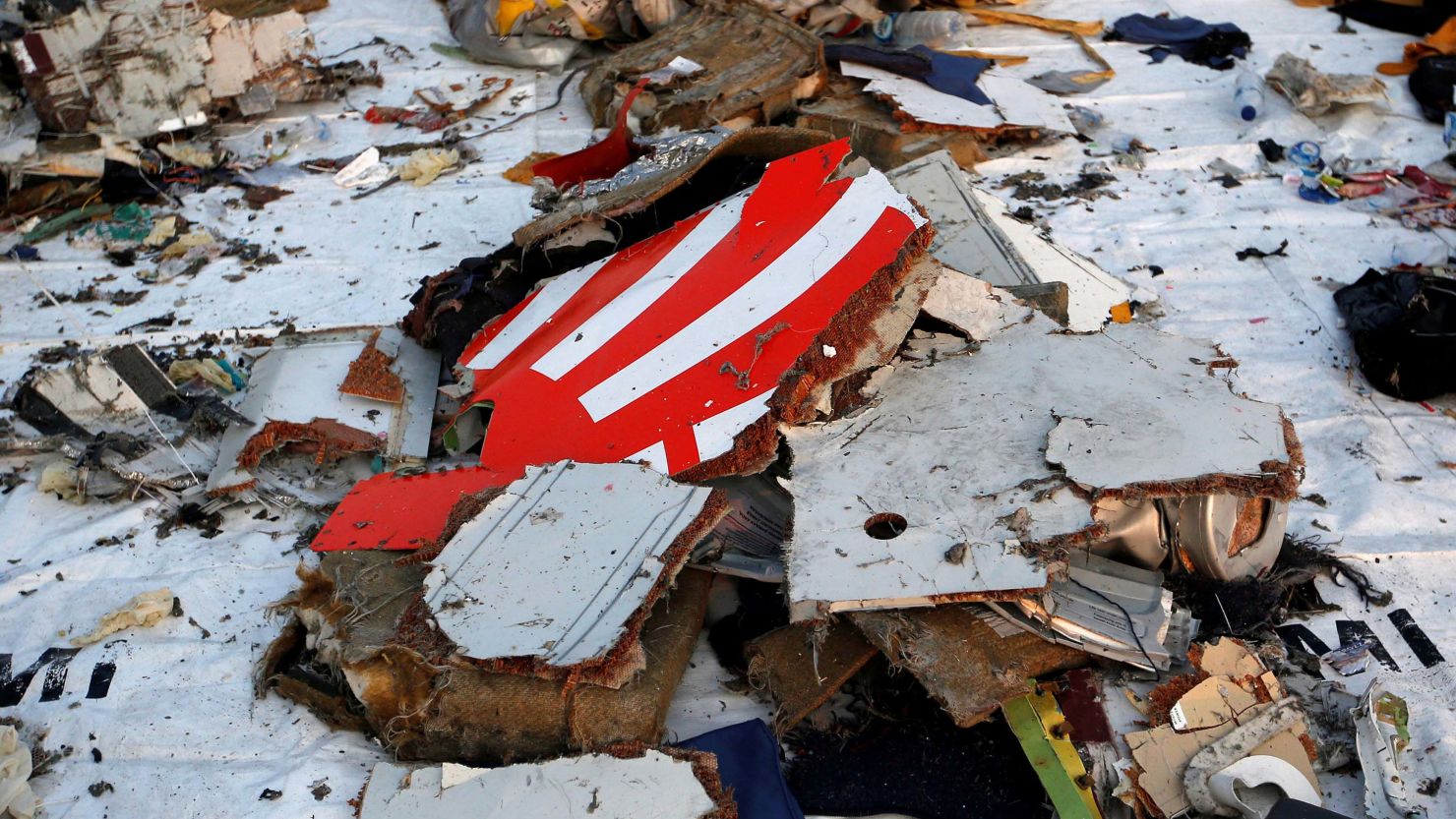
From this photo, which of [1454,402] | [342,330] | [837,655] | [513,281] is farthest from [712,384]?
[1454,402]

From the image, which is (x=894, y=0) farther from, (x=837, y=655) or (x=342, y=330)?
(x=837, y=655)


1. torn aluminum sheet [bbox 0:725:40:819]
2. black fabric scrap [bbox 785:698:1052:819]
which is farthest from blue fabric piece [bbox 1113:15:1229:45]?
torn aluminum sheet [bbox 0:725:40:819]

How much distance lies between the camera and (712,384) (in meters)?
3.13

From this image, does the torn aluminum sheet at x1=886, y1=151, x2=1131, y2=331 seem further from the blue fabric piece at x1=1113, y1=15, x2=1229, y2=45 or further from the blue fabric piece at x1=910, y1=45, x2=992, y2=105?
the blue fabric piece at x1=1113, y1=15, x2=1229, y2=45

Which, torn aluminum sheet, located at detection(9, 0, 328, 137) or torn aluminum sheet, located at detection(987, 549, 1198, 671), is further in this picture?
torn aluminum sheet, located at detection(9, 0, 328, 137)

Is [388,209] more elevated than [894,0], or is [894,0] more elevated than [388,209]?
[894,0]

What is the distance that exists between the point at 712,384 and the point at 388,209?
2.90 meters

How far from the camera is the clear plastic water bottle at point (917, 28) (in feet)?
20.7

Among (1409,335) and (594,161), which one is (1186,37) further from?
(594,161)

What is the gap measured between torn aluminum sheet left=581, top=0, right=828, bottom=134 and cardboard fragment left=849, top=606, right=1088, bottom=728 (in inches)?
131

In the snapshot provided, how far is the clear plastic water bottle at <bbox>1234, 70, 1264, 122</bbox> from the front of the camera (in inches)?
219

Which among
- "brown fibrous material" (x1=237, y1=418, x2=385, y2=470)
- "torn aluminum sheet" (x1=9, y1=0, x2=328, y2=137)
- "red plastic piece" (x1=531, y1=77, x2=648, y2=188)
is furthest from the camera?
"torn aluminum sheet" (x1=9, y1=0, x2=328, y2=137)

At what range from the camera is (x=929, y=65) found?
5688 mm

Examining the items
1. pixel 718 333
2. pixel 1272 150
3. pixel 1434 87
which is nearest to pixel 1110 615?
pixel 718 333
